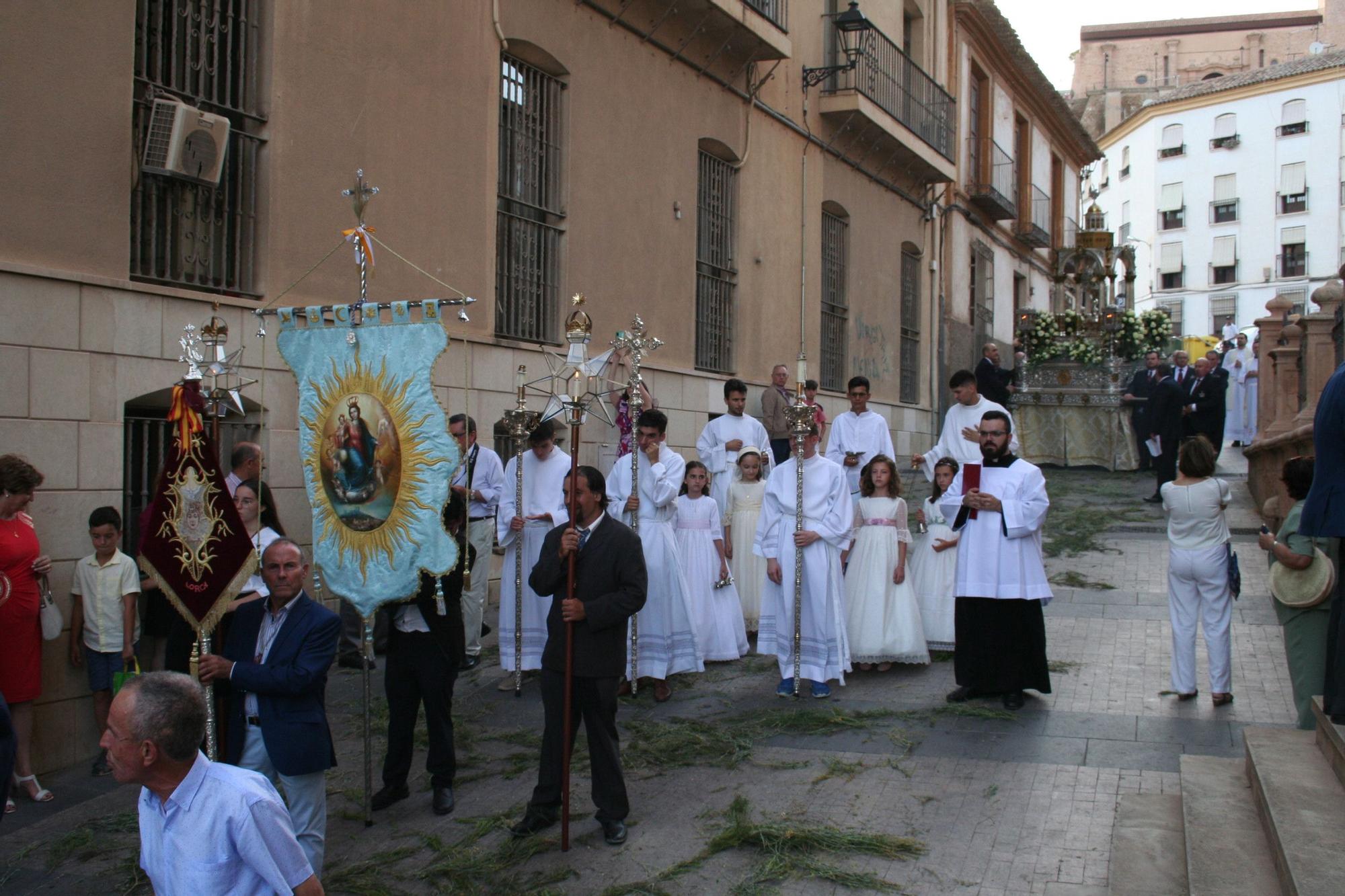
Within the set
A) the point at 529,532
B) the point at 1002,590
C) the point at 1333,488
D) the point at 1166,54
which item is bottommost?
the point at 1002,590

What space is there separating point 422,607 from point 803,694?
3058mm

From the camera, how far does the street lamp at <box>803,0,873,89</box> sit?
58.4 feet

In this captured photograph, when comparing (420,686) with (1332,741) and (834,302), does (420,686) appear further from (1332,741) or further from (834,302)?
(834,302)

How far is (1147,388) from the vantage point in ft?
69.8

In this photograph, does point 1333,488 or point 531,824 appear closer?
point 1333,488

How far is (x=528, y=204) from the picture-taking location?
11812 mm

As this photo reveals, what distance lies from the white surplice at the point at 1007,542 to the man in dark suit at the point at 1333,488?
2.75 metres

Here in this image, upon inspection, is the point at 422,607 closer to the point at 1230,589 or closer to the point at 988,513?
the point at 988,513

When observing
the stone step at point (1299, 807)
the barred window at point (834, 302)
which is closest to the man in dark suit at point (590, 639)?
the stone step at point (1299, 807)

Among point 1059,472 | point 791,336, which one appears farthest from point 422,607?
point 1059,472

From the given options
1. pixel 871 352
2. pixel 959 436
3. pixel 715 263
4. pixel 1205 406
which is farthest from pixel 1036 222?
pixel 959 436

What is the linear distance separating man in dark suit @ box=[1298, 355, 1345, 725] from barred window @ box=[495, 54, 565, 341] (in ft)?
25.2

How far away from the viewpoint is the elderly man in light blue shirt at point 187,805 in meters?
A: 3.09

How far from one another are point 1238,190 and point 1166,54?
12660 millimetres
